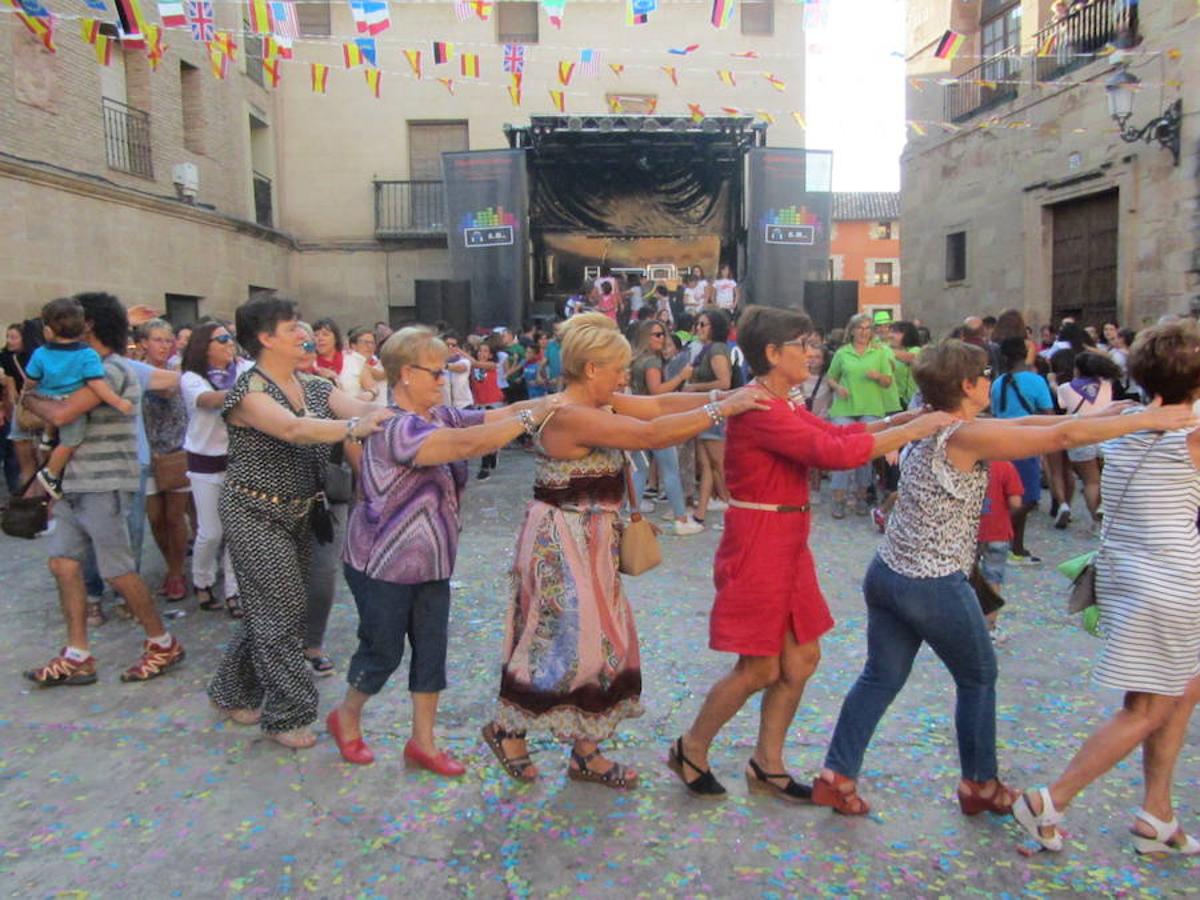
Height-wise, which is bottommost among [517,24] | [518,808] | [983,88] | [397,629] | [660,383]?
[518,808]

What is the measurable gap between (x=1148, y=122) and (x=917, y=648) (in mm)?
11823

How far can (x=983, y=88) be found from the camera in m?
15.9

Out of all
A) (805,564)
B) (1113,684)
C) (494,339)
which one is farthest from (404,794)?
(494,339)

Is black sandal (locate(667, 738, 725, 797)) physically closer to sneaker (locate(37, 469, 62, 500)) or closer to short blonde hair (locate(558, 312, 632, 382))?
short blonde hair (locate(558, 312, 632, 382))

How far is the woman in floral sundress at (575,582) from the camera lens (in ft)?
9.58

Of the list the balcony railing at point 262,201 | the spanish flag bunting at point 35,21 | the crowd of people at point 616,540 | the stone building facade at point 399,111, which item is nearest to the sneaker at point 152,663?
the crowd of people at point 616,540

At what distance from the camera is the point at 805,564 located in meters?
2.91

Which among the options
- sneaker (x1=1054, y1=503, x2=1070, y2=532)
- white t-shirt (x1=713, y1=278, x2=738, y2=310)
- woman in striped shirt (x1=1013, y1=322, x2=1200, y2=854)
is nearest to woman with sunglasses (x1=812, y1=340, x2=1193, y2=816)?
woman in striped shirt (x1=1013, y1=322, x2=1200, y2=854)

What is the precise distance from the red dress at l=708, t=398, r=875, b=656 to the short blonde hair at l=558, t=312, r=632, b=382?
0.43 meters

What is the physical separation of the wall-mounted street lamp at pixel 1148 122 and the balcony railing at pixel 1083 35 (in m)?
0.85

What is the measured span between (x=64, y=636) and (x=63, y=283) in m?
8.58

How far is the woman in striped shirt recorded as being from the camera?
2.55 metres

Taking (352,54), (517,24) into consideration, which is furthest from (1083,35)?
(517,24)

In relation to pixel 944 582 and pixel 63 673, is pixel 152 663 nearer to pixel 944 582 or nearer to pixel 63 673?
pixel 63 673
